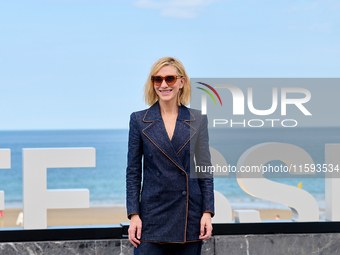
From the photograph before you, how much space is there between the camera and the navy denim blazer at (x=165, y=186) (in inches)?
103

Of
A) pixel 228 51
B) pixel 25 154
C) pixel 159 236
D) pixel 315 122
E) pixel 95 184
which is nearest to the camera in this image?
pixel 159 236

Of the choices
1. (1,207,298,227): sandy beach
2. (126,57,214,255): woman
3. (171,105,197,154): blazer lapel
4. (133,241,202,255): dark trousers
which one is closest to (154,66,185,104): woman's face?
(126,57,214,255): woman

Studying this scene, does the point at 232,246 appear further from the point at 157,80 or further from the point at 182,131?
the point at 157,80

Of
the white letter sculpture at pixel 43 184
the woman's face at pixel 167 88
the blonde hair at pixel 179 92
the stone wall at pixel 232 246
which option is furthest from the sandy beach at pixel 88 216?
the woman's face at pixel 167 88

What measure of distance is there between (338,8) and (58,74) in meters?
26.1

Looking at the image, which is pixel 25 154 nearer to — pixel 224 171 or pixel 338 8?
pixel 224 171

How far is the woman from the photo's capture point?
103 inches

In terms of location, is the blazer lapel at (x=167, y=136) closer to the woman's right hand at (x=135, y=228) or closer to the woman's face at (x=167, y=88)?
the woman's face at (x=167, y=88)

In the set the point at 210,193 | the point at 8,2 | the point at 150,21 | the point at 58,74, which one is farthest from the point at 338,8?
the point at 210,193

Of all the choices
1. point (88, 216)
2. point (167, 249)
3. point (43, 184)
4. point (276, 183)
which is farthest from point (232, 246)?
point (88, 216)

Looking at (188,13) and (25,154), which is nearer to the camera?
(25,154)

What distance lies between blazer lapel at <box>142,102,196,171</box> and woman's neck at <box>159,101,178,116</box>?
36 mm

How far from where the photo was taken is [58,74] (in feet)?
161

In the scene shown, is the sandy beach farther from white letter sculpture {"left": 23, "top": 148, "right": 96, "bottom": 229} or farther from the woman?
the woman
